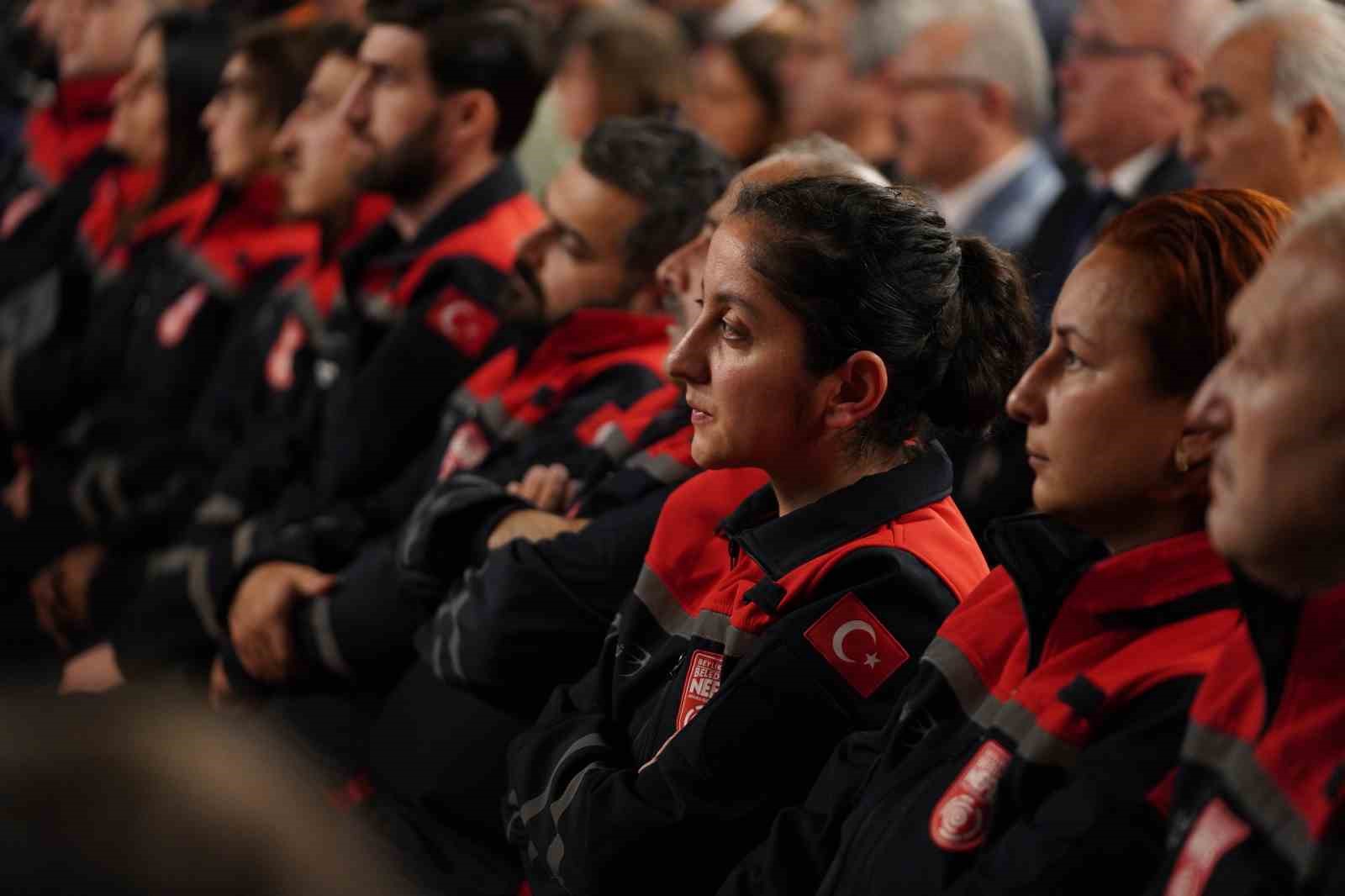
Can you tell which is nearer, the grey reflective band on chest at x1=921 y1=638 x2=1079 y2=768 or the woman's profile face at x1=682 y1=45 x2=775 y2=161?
the grey reflective band on chest at x1=921 y1=638 x2=1079 y2=768

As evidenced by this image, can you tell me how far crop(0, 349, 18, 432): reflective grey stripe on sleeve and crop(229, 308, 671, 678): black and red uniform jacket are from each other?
183cm

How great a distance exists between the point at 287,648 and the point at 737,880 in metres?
1.50

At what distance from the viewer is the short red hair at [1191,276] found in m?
1.51

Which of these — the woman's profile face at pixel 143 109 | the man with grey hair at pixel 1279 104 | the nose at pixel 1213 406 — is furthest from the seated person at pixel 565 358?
the woman's profile face at pixel 143 109

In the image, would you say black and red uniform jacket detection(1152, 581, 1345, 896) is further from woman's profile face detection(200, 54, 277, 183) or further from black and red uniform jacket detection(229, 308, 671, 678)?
woman's profile face detection(200, 54, 277, 183)

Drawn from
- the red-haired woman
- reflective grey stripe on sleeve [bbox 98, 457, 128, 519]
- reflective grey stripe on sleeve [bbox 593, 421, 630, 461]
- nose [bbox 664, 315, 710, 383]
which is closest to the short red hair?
the red-haired woman

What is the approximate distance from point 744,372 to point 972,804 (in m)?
0.58

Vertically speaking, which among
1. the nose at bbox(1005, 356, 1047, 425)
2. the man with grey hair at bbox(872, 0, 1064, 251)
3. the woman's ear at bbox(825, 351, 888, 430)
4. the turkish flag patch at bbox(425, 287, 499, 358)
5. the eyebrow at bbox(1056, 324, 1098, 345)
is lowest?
the man with grey hair at bbox(872, 0, 1064, 251)

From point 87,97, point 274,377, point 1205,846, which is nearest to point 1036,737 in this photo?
point 1205,846

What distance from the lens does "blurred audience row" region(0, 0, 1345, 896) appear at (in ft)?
Result: 4.78

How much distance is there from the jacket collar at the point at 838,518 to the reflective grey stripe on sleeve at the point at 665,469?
46 cm

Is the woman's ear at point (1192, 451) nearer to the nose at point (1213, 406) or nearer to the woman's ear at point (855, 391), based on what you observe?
the nose at point (1213, 406)

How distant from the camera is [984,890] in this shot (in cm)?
146

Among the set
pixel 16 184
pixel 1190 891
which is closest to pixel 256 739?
pixel 1190 891
